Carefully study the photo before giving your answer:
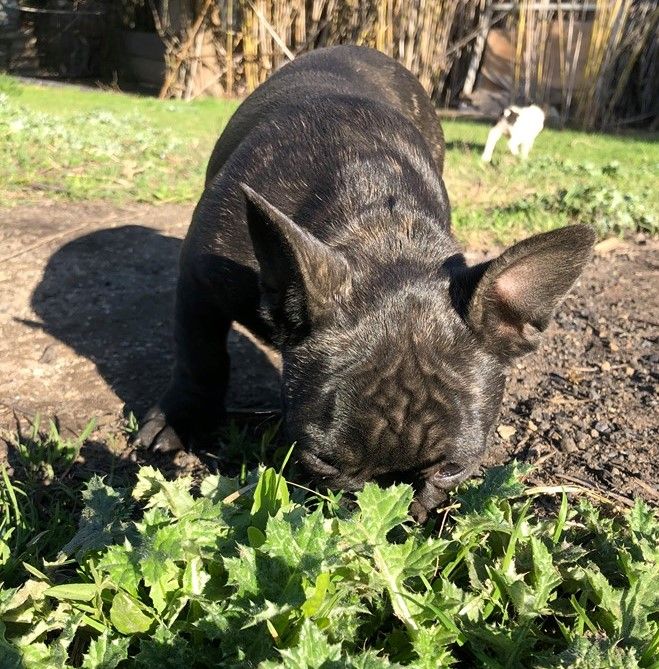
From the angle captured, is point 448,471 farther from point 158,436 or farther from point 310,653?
point 158,436

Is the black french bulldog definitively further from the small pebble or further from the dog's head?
the small pebble

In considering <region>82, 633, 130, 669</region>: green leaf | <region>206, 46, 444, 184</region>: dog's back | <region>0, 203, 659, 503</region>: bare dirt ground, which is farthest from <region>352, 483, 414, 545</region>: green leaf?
<region>206, 46, 444, 184</region>: dog's back

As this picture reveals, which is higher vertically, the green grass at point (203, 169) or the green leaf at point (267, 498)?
the green leaf at point (267, 498)

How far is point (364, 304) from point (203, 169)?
19.9 ft

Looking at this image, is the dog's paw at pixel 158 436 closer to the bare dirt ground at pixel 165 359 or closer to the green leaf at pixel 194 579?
the bare dirt ground at pixel 165 359

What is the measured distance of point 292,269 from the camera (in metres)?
2.41

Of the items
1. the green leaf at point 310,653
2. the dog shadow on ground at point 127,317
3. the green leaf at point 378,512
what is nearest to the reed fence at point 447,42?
the dog shadow on ground at point 127,317

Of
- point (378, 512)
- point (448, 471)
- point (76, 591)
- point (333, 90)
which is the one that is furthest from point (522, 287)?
point (333, 90)

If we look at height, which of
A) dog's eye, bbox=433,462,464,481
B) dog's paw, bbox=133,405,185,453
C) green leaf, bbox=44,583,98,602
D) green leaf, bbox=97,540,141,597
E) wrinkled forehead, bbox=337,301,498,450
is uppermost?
wrinkled forehead, bbox=337,301,498,450

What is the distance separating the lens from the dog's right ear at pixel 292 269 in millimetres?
2229

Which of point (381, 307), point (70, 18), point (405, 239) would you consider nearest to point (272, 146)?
point (405, 239)

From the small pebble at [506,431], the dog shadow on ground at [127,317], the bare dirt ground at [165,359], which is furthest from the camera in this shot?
the dog shadow on ground at [127,317]

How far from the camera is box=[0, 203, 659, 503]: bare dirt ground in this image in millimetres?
3229

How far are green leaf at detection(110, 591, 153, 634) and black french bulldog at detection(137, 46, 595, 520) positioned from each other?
81 cm
